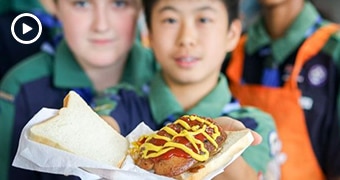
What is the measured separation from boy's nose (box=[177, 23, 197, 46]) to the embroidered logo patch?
0.51 ft

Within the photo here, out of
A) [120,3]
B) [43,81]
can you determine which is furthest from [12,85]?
[120,3]

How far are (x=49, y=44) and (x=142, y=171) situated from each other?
31 cm

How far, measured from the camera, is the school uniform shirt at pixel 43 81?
1.99 ft

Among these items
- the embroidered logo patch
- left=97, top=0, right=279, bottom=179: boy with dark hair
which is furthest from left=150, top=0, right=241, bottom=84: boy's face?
the embroidered logo patch

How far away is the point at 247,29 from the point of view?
0.71 metres

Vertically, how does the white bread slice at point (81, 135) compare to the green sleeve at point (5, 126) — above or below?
above

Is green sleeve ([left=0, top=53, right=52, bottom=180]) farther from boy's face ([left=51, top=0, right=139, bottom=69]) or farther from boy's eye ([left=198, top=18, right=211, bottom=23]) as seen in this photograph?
boy's eye ([left=198, top=18, right=211, bottom=23])

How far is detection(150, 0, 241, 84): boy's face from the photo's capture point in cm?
54

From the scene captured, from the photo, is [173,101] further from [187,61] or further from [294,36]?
[294,36]

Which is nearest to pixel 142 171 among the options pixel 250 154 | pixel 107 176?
pixel 107 176

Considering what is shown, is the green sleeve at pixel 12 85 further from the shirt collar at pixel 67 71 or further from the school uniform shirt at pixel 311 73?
the school uniform shirt at pixel 311 73

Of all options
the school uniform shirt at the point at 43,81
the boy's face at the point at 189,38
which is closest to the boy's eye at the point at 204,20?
the boy's face at the point at 189,38

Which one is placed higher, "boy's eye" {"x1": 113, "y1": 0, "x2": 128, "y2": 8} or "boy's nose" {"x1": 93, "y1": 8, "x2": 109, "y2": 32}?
"boy's eye" {"x1": 113, "y1": 0, "x2": 128, "y2": 8}

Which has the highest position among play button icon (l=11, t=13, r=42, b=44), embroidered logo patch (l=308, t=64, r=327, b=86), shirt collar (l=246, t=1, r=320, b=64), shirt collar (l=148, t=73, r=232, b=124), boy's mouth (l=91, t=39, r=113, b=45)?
play button icon (l=11, t=13, r=42, b=44)
